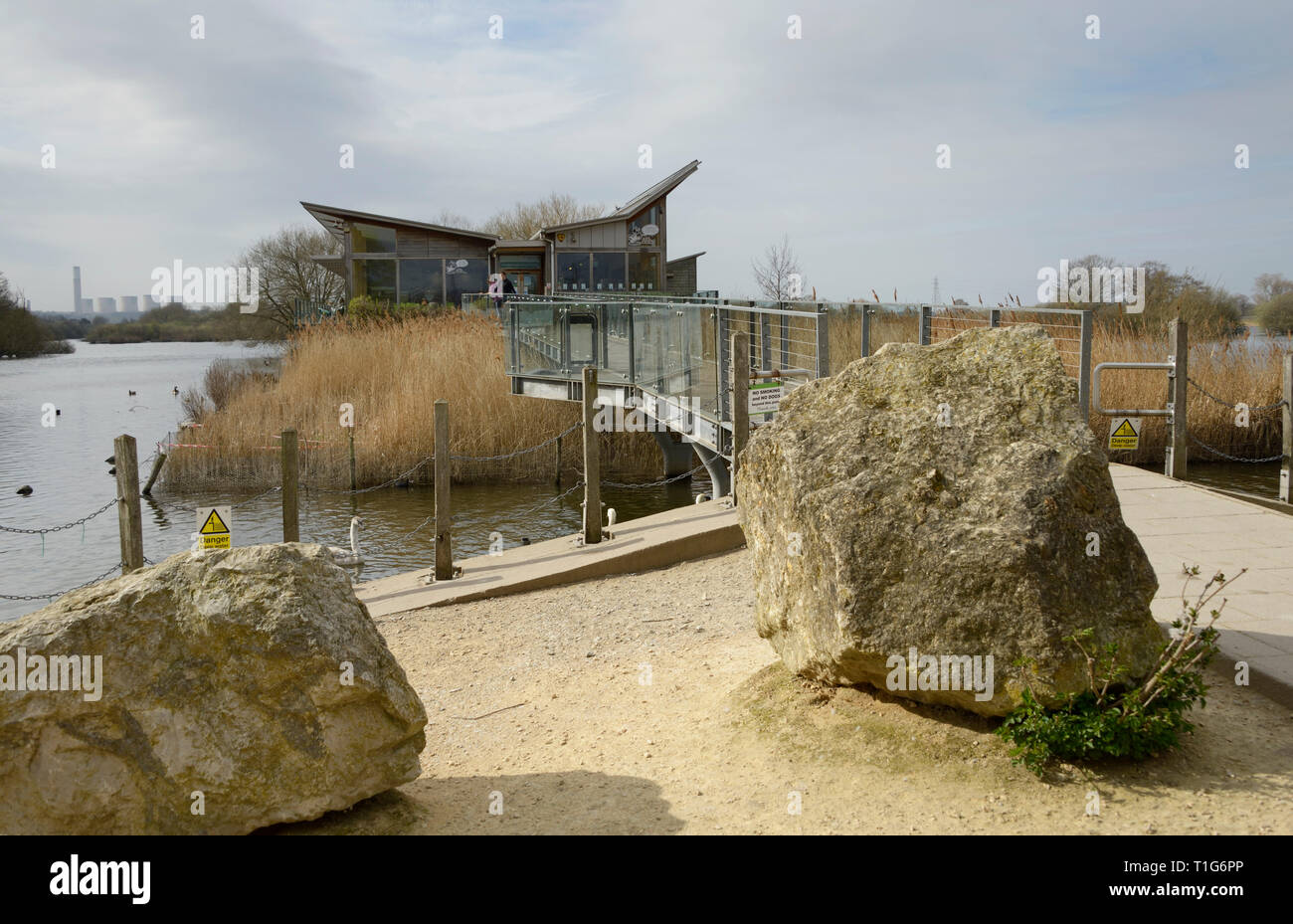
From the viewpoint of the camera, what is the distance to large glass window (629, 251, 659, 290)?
42781 mm

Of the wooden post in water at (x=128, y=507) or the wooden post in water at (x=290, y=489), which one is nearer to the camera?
→ the wooden post in water at (x=128, y=507)

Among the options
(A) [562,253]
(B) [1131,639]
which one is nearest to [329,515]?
(B) [1131,639]

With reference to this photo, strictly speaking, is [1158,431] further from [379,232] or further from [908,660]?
[379,232]

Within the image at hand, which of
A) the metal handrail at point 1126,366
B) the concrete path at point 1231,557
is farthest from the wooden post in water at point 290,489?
the metal handrail at point 1126,366

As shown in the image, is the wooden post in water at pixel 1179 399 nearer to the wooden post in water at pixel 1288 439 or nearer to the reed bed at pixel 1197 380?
the wooden post in water at pixel 1288 439

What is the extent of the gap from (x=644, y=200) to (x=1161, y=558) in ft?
123

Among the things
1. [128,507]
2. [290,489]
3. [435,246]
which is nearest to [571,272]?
[435,246]

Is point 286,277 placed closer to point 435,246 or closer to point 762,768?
point 435,246

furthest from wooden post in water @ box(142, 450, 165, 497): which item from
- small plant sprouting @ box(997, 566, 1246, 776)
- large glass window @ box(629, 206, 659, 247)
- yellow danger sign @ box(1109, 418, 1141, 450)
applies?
large glass window @ box(629, 206, 659, 247)

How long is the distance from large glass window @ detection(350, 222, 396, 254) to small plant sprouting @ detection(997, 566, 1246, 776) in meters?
41.3

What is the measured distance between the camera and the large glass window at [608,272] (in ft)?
138

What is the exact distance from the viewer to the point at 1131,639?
438 cm

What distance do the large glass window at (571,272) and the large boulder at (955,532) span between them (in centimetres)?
3749
